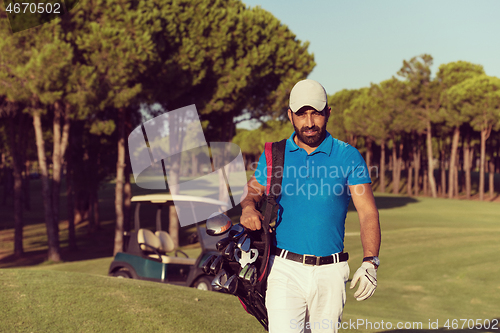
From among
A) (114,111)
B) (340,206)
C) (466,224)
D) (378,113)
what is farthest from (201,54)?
(378,113)

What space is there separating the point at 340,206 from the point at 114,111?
2363 cm

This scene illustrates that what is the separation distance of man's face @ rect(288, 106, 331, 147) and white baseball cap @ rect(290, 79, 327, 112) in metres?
0.04

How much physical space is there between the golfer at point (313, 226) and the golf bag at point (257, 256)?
6cm

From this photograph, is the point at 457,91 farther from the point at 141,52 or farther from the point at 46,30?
the point at 46,30

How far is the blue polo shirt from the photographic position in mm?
2932

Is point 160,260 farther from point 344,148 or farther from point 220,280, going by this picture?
point 344,148

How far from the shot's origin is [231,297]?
25.6 feet

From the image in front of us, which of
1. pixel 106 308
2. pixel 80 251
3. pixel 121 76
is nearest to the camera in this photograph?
pixel 106 308

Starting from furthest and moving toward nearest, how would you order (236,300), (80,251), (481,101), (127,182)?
1. (481,101)
2. (127,182)
3. (80,251)
4. (236,300)

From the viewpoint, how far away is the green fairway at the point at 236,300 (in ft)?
19.5

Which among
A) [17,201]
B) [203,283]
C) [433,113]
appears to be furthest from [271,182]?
[433,113]

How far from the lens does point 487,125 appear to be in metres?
38.2

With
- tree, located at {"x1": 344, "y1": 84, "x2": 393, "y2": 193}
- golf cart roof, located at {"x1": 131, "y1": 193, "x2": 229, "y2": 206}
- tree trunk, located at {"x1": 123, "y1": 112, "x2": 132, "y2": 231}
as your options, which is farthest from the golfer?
tree, located at {"x1": 344, "y1": 84, "x2": 393, "y2": 193}

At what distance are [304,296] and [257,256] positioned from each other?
1.20 feet
